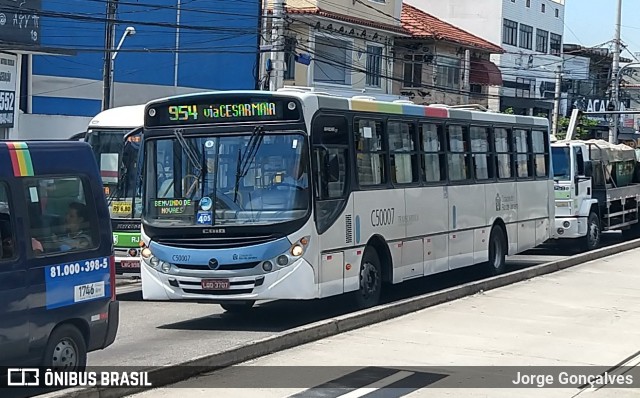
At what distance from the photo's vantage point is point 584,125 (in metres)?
67.1

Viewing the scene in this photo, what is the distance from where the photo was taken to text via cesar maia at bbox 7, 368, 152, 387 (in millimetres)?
8570

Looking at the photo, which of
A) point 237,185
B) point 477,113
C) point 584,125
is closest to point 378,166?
point 237,185

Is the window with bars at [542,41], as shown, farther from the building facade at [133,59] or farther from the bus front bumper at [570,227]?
the bus front bumper at [570,227]

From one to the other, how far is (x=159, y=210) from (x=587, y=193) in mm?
14979

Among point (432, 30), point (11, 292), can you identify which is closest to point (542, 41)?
point (432, 30)

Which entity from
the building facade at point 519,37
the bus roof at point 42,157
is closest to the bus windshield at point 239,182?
the bus roof at point 42,157

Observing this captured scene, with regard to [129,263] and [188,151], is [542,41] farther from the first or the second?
[188,151]

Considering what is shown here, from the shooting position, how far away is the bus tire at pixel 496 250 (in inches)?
761

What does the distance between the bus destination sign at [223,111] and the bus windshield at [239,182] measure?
23 cm

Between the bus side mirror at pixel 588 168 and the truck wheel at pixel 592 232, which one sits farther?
the bus side mirror at pixel 588 168

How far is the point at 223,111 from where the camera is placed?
43.3ft

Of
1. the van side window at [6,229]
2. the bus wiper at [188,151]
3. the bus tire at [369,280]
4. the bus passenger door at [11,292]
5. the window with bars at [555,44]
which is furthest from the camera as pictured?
the window with bars at [555,44]

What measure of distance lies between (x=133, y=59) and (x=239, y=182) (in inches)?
1062

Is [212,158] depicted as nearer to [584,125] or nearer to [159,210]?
[159,210]
